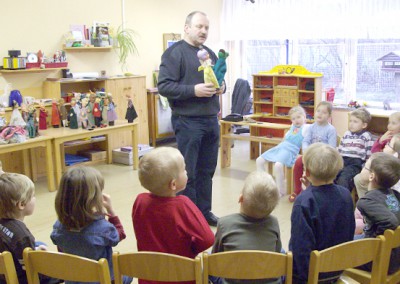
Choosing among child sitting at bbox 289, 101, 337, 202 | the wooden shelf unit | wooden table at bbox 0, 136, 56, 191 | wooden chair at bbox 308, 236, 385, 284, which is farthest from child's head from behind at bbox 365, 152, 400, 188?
the wooden shelf unit

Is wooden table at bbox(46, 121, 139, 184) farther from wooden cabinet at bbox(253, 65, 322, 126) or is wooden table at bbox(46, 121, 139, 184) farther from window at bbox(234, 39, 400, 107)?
window at bbox(234, 39, 400, 107)

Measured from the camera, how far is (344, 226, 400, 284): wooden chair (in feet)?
6.40

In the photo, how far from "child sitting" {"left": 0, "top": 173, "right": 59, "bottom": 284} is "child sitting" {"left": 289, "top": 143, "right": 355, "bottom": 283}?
112cm

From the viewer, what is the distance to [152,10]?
7.19m

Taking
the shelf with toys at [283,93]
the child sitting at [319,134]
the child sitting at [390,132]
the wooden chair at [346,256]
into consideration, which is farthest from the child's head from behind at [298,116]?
the wooden chair at [346,256]

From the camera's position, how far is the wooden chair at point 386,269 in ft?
6.40

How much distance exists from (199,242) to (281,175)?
264cm

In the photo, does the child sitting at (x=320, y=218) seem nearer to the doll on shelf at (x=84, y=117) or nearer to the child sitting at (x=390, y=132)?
the child sitting at (x=390, y=132)

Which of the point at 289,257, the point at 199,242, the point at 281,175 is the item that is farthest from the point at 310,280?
the point at 281,175

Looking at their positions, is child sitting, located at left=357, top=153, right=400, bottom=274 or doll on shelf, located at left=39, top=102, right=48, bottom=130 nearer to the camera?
child sitting, located at left=357, top=153, right=400, bottom=274

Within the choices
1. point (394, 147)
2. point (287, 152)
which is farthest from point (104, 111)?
point (394, 147)

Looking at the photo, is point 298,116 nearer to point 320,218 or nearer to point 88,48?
point 320,218

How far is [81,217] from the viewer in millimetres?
2025

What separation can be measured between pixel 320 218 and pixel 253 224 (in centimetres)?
34
